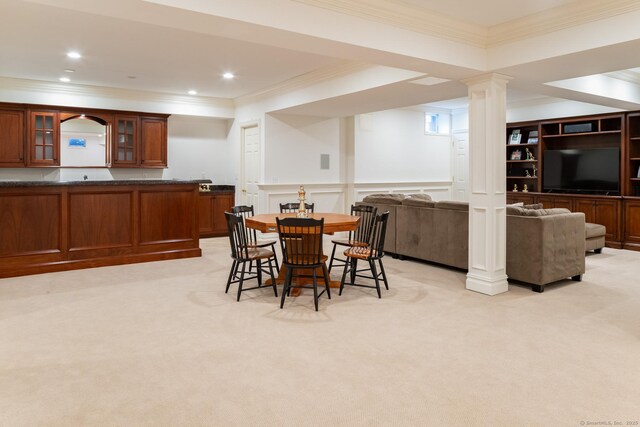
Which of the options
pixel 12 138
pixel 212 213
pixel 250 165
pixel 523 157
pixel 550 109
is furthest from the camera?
pixel 523 157

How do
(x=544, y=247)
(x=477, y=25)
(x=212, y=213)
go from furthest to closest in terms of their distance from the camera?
(x=212, y=213)
(x=544, y=247)
(x=477, y=25)

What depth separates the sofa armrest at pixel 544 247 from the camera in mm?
4805

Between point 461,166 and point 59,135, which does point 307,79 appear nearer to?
point 59,135

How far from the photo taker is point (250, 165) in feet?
28.8

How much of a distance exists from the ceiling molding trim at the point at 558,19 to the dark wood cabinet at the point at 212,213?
5.92 meters

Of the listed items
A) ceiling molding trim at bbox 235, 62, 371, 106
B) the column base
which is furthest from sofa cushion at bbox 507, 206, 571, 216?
ceiling molding trim at bbox 235, 62, 371, 106

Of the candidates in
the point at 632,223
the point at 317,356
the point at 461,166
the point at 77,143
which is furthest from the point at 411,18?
the point at 461,166

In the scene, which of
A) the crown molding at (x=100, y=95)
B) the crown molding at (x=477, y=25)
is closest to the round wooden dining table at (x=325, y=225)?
the crown molding at (x=477, y=25)

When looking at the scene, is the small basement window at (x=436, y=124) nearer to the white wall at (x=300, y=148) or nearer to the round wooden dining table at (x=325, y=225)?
the white wall at (x=300, y=148)

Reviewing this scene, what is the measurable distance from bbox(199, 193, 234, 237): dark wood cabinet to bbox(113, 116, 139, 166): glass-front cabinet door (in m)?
1.43

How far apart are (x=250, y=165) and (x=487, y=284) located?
5.31 m

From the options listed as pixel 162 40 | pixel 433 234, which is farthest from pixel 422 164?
pixel 162 40

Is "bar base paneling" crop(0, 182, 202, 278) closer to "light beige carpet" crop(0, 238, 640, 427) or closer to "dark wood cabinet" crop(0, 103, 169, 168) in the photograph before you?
"light beige carpet" crop(0, 238, 640, 427)

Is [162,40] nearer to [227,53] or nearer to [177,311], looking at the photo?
[227,53]
